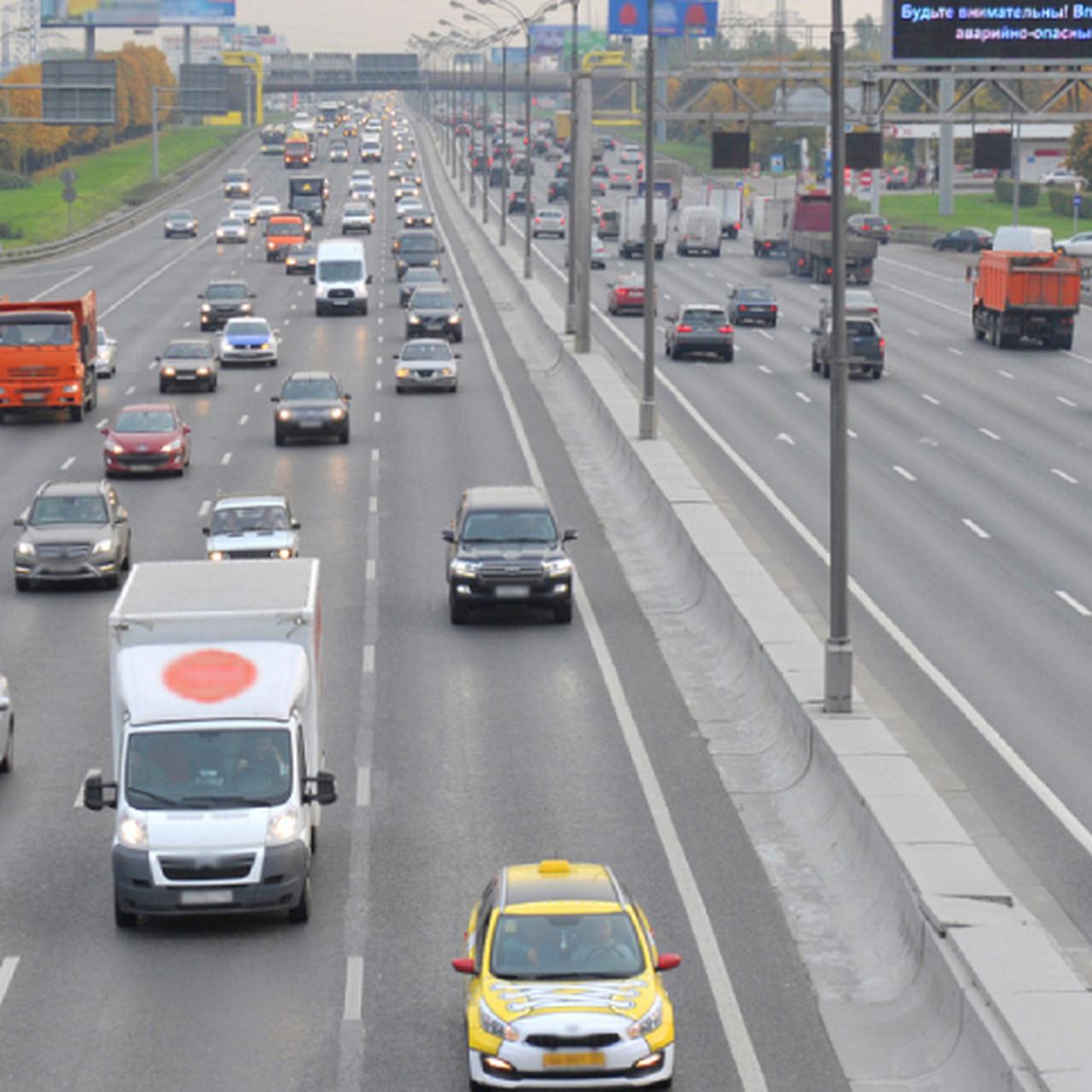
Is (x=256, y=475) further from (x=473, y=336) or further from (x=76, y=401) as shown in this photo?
(x=473, y=336)

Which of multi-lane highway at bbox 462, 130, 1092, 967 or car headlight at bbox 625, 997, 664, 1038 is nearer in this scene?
car headlight at bbox 625, 997, 664, 1038

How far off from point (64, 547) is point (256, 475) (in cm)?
1177

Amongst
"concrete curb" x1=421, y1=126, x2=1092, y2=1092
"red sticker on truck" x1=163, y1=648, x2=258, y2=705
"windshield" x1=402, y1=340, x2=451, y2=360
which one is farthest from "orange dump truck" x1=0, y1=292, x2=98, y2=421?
"red sticker on truck" x1=163, y1=648, x2=258, y2=705

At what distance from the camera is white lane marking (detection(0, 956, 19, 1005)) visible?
18266mm

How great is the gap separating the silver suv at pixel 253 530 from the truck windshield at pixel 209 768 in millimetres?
15233

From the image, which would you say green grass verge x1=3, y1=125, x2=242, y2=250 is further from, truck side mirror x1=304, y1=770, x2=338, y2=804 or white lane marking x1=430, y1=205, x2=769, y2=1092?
truck side mirror x1=304, y1=770, x2=338, y2=804

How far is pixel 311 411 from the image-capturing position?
50531 mm

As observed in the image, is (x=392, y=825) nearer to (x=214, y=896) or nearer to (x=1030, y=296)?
(x=214, y=896)

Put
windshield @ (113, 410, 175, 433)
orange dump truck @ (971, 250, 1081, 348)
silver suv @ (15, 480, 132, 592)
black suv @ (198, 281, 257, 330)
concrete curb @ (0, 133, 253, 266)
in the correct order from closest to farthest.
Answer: silver suv @ (15, 480, 132, 592), windshield @ (113, 410, 175, 433), orange dump truck @ (971, 250, 1081, 348), black suv @ (198, 281, 257, 330), concrete curb @ (0, 133, 253, 266)

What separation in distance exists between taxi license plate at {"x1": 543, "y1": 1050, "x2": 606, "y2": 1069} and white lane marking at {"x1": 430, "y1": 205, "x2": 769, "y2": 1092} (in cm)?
132

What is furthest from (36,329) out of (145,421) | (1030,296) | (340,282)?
(1030,296)

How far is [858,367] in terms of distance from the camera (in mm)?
65438

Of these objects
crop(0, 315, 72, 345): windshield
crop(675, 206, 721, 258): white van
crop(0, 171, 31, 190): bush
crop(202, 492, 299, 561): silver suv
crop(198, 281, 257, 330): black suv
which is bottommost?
crop(202, 492, 299, 561): silver suv

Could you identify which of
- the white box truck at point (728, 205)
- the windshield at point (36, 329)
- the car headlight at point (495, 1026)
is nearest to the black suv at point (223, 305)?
the windshield at point (36, 329)
